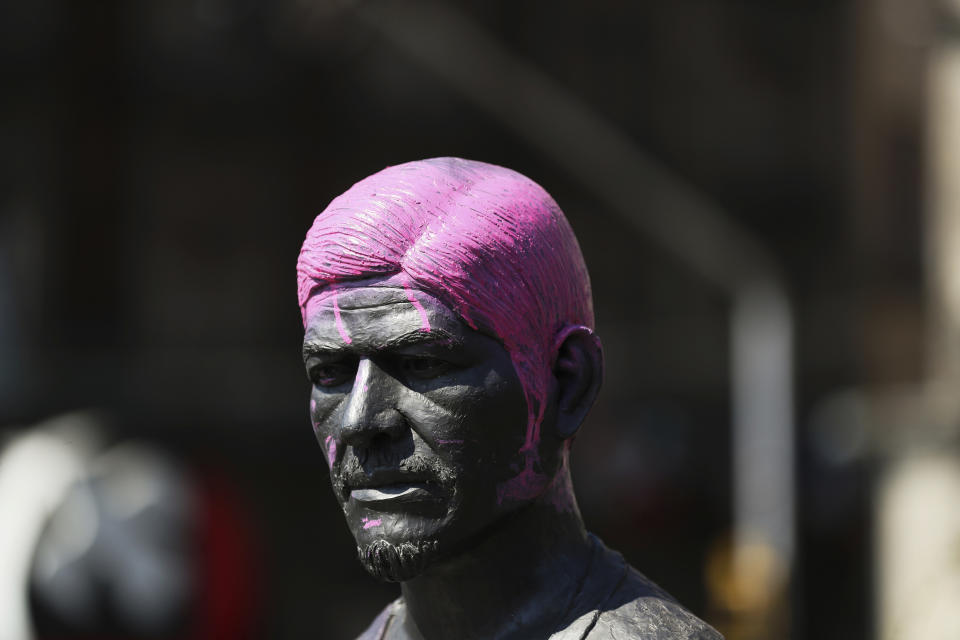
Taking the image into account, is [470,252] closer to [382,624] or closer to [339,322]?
[339,322]

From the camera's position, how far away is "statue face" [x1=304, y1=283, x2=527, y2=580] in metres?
2.47

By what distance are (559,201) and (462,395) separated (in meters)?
14.3

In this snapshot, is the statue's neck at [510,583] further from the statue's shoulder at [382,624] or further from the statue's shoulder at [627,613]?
the statue's shoulder at [382,624]

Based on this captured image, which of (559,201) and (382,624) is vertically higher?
(382,624)

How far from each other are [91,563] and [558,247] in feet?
18.1

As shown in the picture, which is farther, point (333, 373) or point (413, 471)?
point (333, 373)

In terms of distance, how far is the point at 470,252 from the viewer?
2494mm

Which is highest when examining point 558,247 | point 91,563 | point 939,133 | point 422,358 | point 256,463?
point 939,133

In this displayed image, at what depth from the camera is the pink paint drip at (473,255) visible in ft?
8.16

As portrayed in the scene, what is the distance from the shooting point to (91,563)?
7.40 metres

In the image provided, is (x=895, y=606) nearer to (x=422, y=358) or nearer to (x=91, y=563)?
(x=91, y=563)

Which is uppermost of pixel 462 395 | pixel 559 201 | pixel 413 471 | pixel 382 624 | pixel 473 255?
pixel 473 255

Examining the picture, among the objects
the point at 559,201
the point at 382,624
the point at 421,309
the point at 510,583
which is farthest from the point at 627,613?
the point at 559,201

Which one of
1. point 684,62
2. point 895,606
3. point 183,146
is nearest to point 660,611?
point 895,606
